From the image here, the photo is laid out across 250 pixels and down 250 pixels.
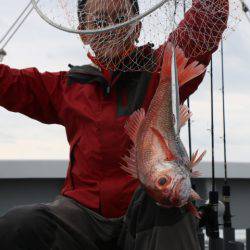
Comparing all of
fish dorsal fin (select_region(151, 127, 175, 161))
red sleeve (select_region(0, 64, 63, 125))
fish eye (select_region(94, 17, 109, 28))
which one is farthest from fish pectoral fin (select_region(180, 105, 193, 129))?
red sleeve (select_region(0, 64, 63, 125))

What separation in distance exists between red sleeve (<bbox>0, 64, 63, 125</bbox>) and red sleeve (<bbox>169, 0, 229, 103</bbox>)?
54 centimetres

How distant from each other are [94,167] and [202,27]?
679mm

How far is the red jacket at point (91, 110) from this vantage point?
83.3 inches

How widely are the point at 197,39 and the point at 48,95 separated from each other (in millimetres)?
654

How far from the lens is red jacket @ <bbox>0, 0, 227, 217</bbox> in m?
2.12

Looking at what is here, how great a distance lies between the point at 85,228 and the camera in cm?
202

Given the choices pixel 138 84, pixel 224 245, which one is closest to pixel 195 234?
pixel 138 84

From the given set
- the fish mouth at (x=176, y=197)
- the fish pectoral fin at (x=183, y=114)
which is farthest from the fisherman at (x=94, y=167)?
the fish pectoral fin at (x=183, y=114)

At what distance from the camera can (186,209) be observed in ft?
5.98

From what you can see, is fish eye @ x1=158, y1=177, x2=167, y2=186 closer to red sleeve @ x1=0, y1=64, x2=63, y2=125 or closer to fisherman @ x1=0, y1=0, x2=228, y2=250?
fisherman @ x1=0, y1=0, x2=228, y2=250

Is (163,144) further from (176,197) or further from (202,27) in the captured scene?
(202,27)

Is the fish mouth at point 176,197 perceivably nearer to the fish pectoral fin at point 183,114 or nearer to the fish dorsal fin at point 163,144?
the fish dorsal fin at point 163,144

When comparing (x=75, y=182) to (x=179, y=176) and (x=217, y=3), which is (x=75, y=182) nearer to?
(x=179, y=176)

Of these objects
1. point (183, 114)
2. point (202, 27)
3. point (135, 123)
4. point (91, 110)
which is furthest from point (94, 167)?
point (202, 27)
